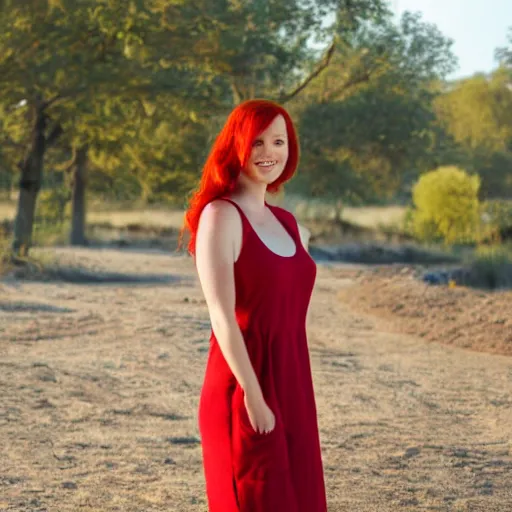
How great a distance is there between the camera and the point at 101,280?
702 inches

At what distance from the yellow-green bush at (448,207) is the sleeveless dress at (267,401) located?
26.9 meters

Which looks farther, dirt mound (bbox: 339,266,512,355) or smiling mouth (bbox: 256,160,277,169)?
dirt mound (bbox: 339,266,512,355)

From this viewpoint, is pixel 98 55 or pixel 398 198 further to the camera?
pixel 398 198

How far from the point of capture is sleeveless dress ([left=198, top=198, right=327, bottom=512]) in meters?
2.89

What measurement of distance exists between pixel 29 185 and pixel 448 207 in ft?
49.2

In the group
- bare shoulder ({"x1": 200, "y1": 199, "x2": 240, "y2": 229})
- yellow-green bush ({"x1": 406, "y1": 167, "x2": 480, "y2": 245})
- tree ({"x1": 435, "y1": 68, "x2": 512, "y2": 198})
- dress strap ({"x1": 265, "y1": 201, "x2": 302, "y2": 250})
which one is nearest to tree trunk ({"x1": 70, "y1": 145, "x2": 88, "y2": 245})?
yellow-green bush ({"x1": 406, "y1": 167, "x2": 480, "y2": 245})

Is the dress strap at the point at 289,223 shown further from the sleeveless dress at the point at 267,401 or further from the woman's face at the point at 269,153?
the woman's face at the point at 269,153

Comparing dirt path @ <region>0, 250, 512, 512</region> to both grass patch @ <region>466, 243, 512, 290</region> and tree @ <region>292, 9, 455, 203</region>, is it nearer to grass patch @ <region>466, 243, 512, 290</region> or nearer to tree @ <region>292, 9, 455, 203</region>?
grass patch @ <region>466, 243, 512, 290</region>

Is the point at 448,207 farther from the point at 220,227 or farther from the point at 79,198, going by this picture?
the point at 220,227

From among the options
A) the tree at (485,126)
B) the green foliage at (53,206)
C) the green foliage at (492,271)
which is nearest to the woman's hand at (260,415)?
the green foliage at (492,271)

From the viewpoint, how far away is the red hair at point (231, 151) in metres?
2.89

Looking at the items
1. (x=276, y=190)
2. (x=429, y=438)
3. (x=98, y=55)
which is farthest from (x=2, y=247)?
(x=276, y=190)

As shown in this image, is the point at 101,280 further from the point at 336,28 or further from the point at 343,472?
the point at 343,472

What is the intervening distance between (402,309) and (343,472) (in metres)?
7.69
